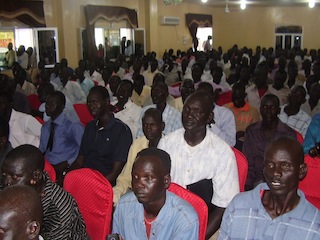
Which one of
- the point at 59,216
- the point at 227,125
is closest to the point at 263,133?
the point at 227,125

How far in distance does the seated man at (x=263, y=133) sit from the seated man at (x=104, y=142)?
3.20 feet

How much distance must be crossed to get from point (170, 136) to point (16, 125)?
175 centimetres

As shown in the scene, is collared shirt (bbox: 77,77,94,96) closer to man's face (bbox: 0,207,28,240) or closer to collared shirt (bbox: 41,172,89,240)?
collared shirt (bbox: 41,172,89,240)

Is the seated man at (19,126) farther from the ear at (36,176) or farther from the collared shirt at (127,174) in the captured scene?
the ear at (36,176)

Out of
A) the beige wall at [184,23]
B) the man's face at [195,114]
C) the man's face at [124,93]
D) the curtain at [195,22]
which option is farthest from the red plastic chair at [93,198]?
the curtain at [195,22]

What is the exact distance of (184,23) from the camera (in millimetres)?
15195

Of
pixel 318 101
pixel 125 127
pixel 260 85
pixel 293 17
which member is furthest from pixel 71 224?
pixel 293 17

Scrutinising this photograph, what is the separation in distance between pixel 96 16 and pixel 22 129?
7.62 m

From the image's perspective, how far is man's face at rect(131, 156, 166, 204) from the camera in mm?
1862

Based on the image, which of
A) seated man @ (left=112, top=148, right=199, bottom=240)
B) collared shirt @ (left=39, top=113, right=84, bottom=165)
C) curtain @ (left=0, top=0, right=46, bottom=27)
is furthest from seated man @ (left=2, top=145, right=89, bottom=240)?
curtain @ (left=0, top=0, right=46, bottom=27)

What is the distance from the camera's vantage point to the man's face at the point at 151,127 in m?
2.89

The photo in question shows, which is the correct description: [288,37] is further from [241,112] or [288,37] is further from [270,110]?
[270,110]

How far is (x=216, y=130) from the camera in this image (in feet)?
11.8

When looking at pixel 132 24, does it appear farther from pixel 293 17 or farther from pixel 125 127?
pixel 125 127
